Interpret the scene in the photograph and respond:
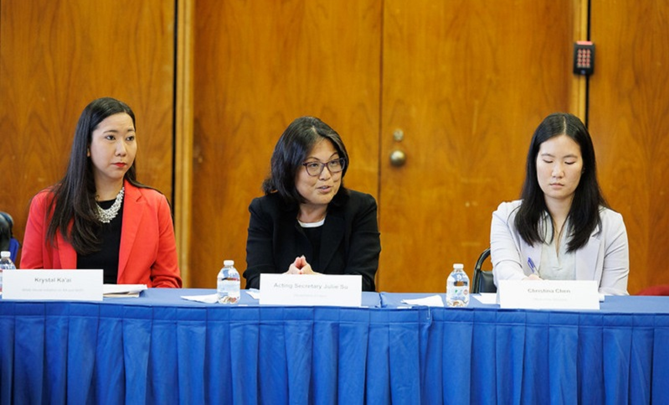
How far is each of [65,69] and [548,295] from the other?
321 centimetres

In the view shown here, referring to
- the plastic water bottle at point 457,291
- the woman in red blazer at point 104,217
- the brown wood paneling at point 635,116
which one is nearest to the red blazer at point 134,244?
the woman in red blazer at point 104,217

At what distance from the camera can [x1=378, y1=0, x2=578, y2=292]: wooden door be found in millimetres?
4609

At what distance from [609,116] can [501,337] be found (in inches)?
111

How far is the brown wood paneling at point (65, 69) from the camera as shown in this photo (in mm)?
4395

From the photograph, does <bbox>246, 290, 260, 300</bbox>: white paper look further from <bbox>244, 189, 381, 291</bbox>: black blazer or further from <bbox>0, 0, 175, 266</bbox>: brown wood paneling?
<bbox>0, 0, 175, 266</bbox>: brown wood paneling

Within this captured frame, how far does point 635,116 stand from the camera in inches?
178

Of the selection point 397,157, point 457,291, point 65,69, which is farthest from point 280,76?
point 457,291

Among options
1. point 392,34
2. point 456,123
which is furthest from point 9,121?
point 456,123

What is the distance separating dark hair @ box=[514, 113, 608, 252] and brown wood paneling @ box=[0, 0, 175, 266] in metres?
2.31

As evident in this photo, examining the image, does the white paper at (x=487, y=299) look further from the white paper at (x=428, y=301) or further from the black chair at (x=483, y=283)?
the black chair at (x=483, y=283)

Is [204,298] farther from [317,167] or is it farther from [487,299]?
[487,299]

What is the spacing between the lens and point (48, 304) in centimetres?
212

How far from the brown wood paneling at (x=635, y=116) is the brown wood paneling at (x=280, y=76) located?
1266 mm

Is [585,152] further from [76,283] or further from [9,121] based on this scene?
[9,121]
